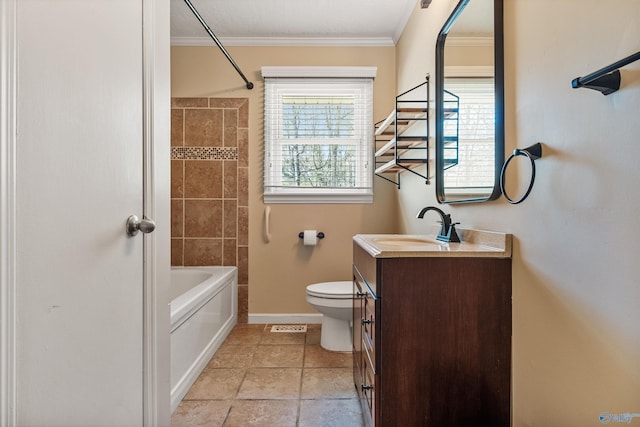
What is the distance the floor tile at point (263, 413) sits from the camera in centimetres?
156

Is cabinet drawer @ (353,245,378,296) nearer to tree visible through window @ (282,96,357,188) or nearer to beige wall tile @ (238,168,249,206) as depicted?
tree visible through window @ (282,96,357,188)

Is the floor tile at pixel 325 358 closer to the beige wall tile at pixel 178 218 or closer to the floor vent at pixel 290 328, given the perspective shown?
the floor vent at pixel 290 328

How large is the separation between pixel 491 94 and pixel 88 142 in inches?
53.0

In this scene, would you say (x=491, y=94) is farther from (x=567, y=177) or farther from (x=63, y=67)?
(x=63, y=67)

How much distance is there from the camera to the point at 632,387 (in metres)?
0.74

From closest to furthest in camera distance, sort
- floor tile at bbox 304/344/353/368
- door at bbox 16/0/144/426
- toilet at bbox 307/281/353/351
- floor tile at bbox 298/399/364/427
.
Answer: door at bbox 16/0/144/426
floor tile at bbox 298/399/364/427
floor tile at bbox 304/344/353/368
toilet at bbox 307/281/353/351

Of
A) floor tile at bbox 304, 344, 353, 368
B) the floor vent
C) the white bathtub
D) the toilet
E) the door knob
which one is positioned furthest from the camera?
the floor vent

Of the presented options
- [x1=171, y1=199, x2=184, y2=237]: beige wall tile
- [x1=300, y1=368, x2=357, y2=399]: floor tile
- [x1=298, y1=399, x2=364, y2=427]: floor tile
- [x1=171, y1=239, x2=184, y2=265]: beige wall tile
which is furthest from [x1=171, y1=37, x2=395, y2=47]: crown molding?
[x1=298, y1=399, x2=364, y2=427]: floor tile

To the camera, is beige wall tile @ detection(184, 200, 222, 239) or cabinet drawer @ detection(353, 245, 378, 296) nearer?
cabinet drawer @ detection(353, 245, 378, 296)

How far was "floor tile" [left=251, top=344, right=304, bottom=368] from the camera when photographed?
7.04 ft

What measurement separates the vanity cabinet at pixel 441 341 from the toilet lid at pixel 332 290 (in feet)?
3.46

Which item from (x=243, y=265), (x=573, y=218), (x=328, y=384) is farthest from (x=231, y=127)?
(x=573, y=218)

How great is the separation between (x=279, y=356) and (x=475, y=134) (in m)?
1.80

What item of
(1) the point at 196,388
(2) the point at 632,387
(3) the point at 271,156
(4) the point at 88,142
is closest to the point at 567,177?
(2) the point at 632,387
